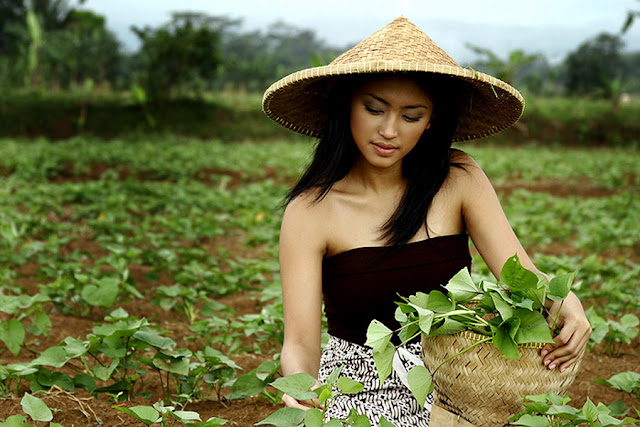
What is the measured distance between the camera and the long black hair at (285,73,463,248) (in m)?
1.88

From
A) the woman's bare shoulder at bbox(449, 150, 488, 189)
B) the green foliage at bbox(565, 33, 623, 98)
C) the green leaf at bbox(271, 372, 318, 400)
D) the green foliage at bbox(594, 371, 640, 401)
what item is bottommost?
the green foliage at bbox(594, 371, 640, 401)

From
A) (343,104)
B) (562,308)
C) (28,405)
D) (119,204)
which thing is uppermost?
(343,104)

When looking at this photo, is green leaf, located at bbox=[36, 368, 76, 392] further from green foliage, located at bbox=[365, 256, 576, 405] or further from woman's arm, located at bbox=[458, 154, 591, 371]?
woman's arm, located at bbox=[458, 154, 591, 371]

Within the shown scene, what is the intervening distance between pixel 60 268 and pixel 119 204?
228 centimetres

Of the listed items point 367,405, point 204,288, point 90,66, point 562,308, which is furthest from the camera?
point 90,66

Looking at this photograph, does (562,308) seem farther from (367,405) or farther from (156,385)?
(156,385)

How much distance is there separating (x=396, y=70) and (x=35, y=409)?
3.70 feet

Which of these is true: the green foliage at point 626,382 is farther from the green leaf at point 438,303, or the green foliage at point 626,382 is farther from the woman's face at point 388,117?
the woman's face at point 388,117

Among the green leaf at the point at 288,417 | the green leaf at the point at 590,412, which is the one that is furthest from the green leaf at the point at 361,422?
the green leaf at the point at 590,412

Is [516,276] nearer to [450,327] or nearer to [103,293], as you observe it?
[450,327]

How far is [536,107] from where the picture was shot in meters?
18.5

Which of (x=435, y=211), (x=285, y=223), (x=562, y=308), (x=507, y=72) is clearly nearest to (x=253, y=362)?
(x=285, y=223)

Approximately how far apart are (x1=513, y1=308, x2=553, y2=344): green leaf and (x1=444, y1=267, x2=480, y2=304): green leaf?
0.10 meters

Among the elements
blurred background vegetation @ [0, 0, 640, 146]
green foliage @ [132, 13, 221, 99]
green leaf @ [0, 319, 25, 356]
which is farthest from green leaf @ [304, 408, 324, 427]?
green foliage @ [132, 13, 221, 99]
